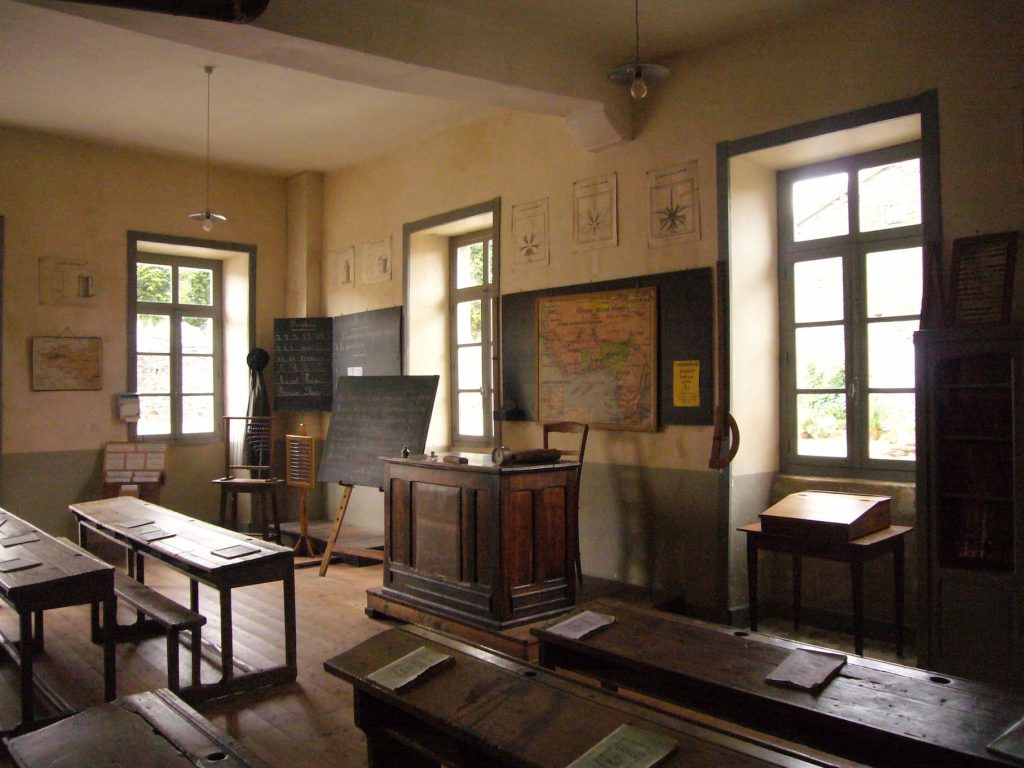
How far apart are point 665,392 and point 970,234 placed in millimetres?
1829

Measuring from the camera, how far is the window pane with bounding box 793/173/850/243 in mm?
4688

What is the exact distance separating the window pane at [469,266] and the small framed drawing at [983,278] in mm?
3858

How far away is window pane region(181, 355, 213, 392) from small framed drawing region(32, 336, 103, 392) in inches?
36.3

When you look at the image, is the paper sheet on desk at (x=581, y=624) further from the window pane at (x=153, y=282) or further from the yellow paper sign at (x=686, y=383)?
the window pane at (x=153, y=282)

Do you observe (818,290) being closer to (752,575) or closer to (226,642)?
(752,575)

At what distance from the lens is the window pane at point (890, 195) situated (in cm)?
439

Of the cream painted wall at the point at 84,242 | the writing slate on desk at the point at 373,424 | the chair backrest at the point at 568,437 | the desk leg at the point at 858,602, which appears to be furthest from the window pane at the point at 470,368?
the desk leg at the point at 858,602

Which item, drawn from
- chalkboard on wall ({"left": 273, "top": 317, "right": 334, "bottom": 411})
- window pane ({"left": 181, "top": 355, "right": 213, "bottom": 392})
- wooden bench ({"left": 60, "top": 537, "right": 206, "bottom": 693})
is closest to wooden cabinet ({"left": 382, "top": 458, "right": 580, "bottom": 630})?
wooden bench ({"left": 60, "top": 537, "right": 206, "bottom": 693})

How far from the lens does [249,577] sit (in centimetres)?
366

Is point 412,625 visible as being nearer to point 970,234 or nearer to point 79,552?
point 79,552

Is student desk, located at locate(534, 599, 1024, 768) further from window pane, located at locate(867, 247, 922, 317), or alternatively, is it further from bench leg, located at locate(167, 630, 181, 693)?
window pane, located at locate(867, 247, 922, 317)

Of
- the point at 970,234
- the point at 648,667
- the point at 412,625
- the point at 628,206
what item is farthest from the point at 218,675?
the point at 970,234

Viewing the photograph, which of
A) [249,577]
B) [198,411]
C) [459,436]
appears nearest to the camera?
[249,577]

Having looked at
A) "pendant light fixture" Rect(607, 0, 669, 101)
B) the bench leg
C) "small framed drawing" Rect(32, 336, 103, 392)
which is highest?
"pendant light fixture" Rect(607, 0, 669, 101)
